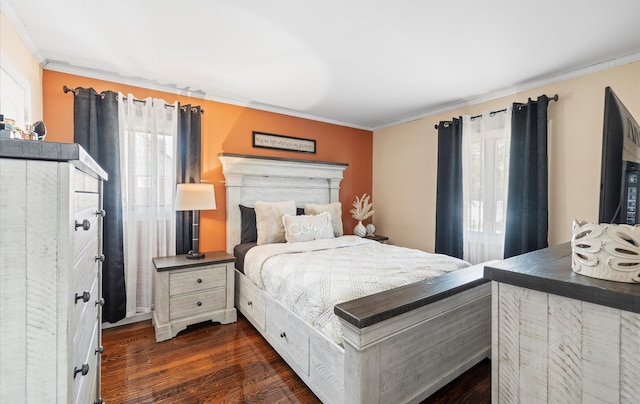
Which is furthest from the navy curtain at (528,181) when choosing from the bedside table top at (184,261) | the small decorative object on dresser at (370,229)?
the bedside table top at (184,261)

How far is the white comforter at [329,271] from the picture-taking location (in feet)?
5.53

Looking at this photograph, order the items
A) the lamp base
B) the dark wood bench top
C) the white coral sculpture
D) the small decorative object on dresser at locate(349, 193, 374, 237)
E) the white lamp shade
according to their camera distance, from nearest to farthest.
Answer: the dark wood bench top, the white lamp shade, the lamp base, the small decorative object on dresser at locate(349, 193, 374, 237), the white coral sculpture

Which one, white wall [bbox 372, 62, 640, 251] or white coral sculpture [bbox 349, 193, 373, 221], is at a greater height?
white wall [bbox 372, 62, 640, 251]

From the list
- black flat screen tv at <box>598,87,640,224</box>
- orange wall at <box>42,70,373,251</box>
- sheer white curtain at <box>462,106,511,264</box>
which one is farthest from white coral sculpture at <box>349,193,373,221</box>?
black flat screen tv at <box>598,87,640,224</box>

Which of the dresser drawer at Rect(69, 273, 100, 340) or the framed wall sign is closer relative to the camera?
→ the dresser drawer at Rect(69, 273, 100, 340)

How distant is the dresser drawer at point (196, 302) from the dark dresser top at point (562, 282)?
2.52 metres

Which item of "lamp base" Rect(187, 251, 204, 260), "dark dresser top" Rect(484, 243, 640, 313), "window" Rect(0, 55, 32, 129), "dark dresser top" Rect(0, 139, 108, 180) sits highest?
"window" Rect(0, 55, 32, 129)

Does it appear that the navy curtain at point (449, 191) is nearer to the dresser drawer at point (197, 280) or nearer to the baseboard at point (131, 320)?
the dresser drawer at point (197, 280)

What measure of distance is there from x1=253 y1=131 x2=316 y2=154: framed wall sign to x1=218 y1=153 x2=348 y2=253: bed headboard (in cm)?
25

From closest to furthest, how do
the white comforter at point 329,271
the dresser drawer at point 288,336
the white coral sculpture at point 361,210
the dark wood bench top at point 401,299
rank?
the dark wood bench top at point 401,299
the white comforter at point 329,271
the dresser drawer at point 288,336
the white coral sculpture at point 361,210

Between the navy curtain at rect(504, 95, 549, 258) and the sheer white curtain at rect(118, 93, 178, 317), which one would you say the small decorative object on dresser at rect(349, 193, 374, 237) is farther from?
the sheer white curtain at rect(118, 93, 178, 317)

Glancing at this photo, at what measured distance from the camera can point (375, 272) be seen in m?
2.00

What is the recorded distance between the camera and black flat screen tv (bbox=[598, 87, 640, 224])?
773 millimetres

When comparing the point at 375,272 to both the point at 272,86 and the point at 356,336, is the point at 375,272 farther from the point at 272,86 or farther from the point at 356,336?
the point at 272,86
